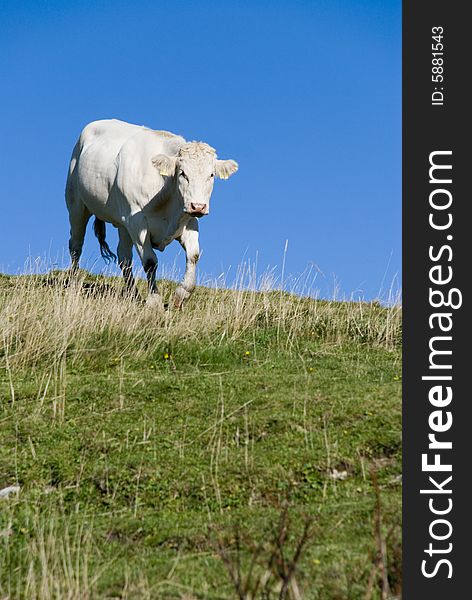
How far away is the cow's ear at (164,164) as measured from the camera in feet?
42.9

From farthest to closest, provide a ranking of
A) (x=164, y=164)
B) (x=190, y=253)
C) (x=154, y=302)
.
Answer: (x=190, y=253), (x=164, y=164), (x=154, y=302)

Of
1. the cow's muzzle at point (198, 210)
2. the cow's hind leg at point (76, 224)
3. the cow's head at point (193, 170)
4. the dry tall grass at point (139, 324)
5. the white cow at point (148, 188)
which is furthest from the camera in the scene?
the cow's hind leg at point (76, 224)

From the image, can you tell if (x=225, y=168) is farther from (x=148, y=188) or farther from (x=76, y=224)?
(x=76, y=224)

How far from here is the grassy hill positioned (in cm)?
463

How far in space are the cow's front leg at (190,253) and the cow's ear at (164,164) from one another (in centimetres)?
84

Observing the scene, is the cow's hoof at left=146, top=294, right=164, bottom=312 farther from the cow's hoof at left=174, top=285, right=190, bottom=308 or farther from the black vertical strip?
the black vertical strip

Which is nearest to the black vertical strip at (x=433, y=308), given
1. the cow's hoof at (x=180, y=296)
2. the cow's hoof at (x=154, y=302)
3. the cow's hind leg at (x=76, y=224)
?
the cow's hoof at (x=154, y=302)

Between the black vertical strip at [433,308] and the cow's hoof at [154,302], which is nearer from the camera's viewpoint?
the black vertical strip at [433,308]

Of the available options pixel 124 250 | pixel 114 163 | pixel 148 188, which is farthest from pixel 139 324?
pixel 124 250

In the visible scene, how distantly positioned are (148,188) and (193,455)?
7.67 m

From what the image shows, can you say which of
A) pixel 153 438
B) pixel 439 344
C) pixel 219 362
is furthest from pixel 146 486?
pixel 219 362

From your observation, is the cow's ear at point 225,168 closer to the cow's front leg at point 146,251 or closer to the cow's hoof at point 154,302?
the cow's front leg at point 146,251

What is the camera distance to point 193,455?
6.62 m

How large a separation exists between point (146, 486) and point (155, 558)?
124cm
